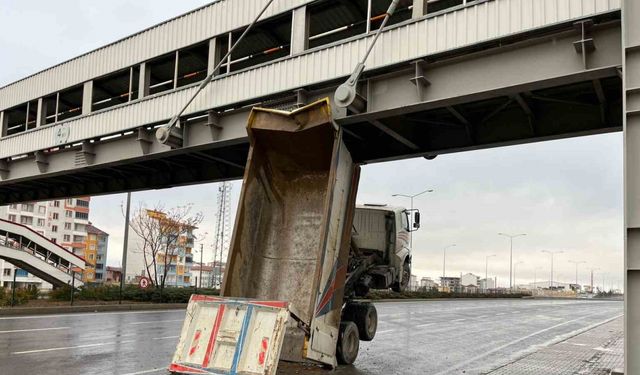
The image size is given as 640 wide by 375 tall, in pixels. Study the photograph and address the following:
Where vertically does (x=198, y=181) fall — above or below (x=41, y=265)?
above

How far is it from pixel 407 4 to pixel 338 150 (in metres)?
6.17

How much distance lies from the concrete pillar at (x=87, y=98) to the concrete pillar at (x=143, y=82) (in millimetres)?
2561

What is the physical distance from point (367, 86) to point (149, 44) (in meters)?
8.56

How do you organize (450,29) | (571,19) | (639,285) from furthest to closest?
(450,29)
(571,19)
(639,285)

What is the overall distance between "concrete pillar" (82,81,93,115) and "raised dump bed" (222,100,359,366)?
380 inches

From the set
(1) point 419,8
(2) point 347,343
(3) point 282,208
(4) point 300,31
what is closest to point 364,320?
(2) point 347,343

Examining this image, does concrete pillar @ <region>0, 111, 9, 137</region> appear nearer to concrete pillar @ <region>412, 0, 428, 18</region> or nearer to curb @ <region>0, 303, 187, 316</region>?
curb @ <region>0, 303, 187, 316</region>

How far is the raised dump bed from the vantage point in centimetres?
1062

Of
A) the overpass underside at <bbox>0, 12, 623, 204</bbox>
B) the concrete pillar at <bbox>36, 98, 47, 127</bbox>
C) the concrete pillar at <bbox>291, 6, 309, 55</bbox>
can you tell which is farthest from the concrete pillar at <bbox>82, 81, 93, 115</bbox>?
the concrete pillar at <bbox>291, 6, 309, 55</bbox>

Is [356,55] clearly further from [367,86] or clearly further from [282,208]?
[282,208]

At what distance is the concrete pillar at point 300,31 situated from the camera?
13.5 metres

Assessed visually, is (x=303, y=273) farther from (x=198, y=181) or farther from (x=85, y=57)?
(x=85, y=57)

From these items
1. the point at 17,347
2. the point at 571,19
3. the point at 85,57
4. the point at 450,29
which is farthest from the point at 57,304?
the point at 571,19

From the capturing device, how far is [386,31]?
38.8 ft
